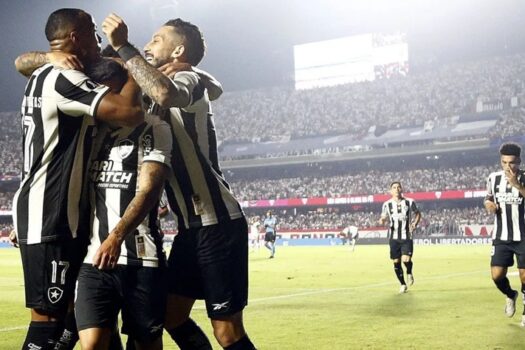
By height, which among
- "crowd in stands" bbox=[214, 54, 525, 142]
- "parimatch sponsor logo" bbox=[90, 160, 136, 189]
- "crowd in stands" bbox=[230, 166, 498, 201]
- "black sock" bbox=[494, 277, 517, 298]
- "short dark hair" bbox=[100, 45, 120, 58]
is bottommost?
"crowd in stands" bbox=[230, 166, 498, 201]

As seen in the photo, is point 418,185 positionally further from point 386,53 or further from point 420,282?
point 420,282

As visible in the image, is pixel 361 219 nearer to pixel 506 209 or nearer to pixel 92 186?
pixel 506 209

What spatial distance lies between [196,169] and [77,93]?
3.42 feet

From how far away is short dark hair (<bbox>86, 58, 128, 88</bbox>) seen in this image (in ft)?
13.7

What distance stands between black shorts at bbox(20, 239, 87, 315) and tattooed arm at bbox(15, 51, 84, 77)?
0.97 metres

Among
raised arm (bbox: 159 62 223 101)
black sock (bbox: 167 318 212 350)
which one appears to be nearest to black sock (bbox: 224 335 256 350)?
black sock (bbox: 167 318 212 350)

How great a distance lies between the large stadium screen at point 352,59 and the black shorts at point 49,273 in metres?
62.3

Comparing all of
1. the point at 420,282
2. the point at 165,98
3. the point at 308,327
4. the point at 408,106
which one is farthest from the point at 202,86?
the point at 408,106

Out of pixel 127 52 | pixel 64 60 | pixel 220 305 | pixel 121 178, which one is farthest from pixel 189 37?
pixel 220 305

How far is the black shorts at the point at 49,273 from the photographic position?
4.09 metres

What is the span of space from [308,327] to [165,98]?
622 centimetres

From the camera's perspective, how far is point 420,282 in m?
17.0

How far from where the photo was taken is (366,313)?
439 inches

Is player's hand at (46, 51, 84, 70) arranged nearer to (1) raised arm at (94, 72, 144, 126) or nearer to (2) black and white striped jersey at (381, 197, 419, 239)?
(1) raised arm at (94, 72, 144, 126)
